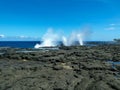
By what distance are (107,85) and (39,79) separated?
6353 millimetres

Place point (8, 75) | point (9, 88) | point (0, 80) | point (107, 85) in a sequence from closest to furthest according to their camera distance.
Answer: point (9, 88) < point (107, 85) < point (0, 80) < point (8, 75)

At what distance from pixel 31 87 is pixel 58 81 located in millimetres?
2899

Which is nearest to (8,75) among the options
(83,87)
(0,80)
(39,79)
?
(0,80)

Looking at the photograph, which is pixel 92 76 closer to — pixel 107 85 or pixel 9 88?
pixel 107 85

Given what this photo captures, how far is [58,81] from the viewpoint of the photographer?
740 inches

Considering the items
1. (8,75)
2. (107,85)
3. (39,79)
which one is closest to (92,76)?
(107,85)

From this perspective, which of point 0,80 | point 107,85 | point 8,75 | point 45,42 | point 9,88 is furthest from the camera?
point 45,42

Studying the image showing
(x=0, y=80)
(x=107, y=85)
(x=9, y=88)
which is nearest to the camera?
(x=9, y=88)

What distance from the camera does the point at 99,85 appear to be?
17547 millimetres

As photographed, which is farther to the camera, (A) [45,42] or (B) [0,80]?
(A) [45,42]

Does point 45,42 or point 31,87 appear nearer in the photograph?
point 31,87

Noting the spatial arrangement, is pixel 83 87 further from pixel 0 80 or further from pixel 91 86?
pixel 0 80

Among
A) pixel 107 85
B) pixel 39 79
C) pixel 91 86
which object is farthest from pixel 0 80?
pixel 107 85

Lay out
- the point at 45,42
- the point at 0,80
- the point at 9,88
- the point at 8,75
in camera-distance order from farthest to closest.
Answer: the point at 45,42, the point at 8,75, the point at 0,80, the point at 9,88
